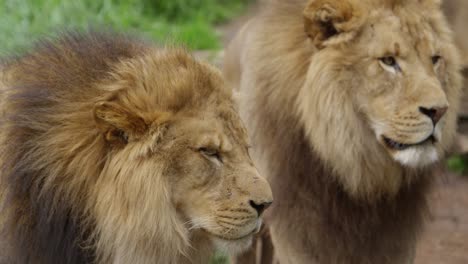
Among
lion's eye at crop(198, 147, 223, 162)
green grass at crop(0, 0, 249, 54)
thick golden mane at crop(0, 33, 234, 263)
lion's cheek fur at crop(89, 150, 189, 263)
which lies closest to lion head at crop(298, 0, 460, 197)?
thick golden mane at crop(0, 33, 234, 263)

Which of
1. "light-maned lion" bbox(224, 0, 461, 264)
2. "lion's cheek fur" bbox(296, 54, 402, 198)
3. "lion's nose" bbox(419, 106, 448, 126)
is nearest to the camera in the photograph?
"lion's nose" bbox(419, 106, 448, 126)

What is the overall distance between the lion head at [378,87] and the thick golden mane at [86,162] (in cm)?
100

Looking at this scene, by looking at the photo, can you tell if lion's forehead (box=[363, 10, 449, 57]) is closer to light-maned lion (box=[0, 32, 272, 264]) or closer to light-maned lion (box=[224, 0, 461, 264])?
light-maned lion (box=[224, 0, 461, 264])

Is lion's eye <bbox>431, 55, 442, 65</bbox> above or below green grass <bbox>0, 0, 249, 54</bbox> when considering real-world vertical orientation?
above

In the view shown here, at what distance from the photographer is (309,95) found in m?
4.37

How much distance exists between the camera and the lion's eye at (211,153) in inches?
128

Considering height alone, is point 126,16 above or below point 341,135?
below

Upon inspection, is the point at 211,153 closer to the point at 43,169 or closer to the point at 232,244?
the point at 232,244

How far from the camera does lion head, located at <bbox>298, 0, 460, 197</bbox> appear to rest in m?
4.12

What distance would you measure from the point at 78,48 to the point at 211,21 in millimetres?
7771

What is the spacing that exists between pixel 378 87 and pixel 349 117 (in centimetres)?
19

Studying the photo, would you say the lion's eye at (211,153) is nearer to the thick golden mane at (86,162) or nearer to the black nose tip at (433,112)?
the thick golden mane at (86,162)

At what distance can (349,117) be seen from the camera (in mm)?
4277

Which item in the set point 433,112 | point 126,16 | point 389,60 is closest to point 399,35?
point 389,60
